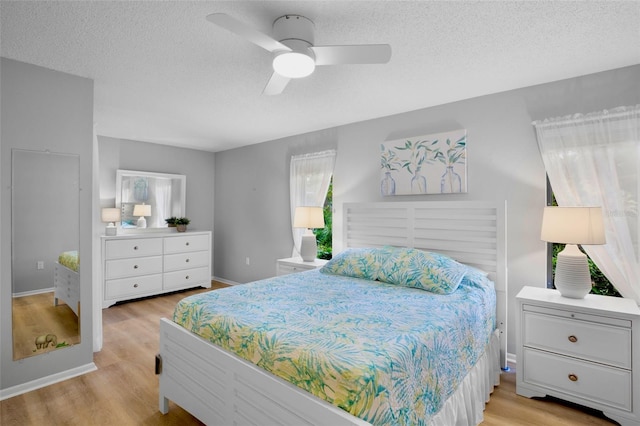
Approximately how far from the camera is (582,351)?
2150mm

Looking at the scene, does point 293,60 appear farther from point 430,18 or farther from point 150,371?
point 150,371

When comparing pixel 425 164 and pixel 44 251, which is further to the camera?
pixel 425 164

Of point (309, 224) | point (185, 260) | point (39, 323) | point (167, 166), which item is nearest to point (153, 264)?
point (185, 260)

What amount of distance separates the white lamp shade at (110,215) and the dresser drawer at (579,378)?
5.08m

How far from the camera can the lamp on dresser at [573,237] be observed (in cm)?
219

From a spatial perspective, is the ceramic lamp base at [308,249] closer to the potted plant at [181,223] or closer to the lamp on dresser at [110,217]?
the potted plant at [181,223]

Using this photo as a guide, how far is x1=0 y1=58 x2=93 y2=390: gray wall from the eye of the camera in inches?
91.5

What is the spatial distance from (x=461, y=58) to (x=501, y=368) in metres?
2.53

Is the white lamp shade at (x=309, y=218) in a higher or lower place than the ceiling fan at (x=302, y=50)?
lower

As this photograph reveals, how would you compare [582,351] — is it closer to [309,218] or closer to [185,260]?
[309,218]

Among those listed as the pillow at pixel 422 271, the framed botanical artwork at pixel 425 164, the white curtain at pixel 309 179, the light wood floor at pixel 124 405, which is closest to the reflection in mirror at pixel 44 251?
the light wood floor at pixel 124 405

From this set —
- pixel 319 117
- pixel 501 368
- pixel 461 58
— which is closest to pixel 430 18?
pixel 461 58

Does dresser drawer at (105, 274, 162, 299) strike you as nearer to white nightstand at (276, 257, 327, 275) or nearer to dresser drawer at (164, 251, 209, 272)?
dresser drawer at (164, 251, 209, 272)

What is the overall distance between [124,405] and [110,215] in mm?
3154
